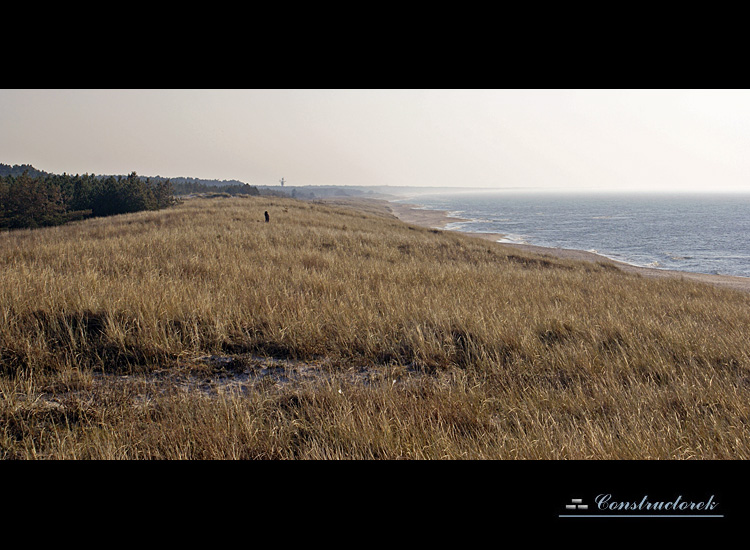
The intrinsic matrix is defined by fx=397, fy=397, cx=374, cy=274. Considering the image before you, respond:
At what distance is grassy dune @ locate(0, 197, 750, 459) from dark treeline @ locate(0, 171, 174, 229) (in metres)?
23.6

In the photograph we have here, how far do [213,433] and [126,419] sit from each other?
2.67 ft

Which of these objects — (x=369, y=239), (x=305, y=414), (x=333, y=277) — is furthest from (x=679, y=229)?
(x=305, y=414)

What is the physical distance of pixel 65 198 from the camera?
32.3m

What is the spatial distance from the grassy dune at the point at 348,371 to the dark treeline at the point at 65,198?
23.6 metres

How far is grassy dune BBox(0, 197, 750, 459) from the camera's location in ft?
8.72

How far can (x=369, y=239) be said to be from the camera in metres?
16.9

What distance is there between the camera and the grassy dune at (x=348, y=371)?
2658 millimetres
